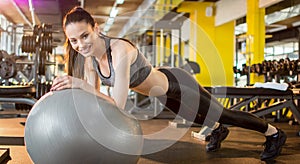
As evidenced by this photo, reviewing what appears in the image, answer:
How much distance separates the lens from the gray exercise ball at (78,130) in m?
1.30

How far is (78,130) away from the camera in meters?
1.30

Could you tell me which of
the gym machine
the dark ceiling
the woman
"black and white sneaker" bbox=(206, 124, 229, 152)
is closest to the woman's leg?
the woman

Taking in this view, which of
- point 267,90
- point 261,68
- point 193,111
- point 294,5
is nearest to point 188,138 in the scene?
point 267,90

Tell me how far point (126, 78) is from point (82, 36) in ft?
0.77

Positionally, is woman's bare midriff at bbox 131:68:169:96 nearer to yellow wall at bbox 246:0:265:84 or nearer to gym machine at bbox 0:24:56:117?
gym machine at bbox 0:24:56:117

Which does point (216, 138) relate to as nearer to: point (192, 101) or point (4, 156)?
point (192, 101)

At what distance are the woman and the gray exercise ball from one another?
0.07 metres

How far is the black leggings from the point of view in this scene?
1916 mm

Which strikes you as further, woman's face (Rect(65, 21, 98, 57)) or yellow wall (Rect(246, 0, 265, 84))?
yellow wall (Rect(246, 0, 265, 84))

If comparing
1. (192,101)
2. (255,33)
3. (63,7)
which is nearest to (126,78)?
(192,101)

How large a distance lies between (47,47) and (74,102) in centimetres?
331

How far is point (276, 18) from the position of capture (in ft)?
31.3

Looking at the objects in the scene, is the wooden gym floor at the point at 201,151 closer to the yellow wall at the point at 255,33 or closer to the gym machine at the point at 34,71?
the gym machine at the point at 34,71

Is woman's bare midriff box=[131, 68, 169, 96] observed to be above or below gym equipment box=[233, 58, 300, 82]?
below
